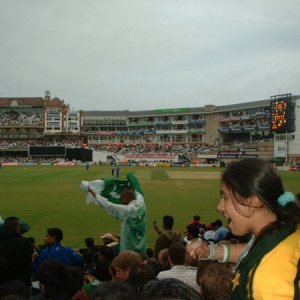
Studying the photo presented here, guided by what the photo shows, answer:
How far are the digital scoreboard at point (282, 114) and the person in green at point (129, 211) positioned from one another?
156 feet

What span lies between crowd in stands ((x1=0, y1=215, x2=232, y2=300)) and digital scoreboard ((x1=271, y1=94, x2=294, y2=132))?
48109 millimetres

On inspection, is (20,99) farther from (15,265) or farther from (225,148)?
(15,265)

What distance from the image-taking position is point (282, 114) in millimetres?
52375

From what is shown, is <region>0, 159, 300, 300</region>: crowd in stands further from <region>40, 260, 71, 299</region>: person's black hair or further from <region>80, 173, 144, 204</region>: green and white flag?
<region>80, 173, 144, 204</region>: green and white flag

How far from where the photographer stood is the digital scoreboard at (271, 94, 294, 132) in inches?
2026

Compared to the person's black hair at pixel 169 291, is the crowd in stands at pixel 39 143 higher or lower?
higher

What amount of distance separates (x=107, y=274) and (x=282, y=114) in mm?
50351

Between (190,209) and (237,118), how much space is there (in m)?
82.0


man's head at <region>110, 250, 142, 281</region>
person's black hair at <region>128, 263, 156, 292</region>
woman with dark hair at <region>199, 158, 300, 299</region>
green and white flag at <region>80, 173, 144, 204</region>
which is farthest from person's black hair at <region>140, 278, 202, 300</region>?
green and white flag at <region>80, 173, 144, 204</region>

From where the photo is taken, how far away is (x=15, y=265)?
5.16 m

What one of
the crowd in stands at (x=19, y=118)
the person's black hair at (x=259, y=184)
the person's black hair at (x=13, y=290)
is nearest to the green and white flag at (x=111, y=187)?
the person's black hair at (x=13, y=290)

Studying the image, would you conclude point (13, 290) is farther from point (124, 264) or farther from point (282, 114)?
point (282, 114)

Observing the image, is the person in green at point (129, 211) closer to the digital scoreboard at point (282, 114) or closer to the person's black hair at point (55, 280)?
the person's black hair at point (55, 280)

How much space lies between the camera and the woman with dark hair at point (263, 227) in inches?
72.7
